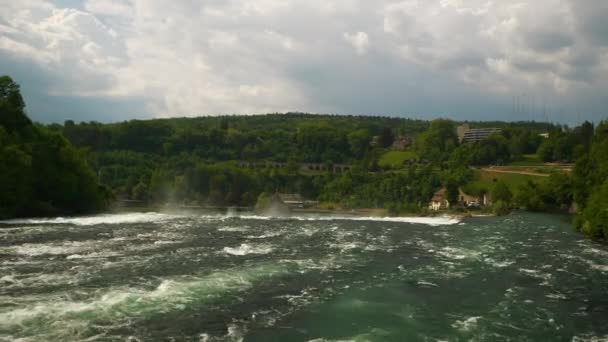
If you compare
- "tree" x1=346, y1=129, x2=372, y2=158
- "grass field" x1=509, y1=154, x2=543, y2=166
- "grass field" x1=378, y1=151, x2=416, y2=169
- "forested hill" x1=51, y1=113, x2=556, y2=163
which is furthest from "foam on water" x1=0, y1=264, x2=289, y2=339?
"tree" x1=346, y1=129, x2=372, y2=158

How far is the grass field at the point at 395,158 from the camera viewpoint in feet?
477

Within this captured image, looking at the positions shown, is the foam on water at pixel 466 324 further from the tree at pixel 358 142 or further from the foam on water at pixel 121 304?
the tree at pixel 358 142

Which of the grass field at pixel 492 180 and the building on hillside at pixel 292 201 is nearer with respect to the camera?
the grass field at pixel 492 180

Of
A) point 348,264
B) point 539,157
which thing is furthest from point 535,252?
point 539,157

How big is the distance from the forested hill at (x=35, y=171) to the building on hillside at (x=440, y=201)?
62.3m

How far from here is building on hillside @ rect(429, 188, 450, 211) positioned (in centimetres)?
9781

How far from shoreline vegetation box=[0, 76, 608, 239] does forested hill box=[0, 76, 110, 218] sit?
14 cm

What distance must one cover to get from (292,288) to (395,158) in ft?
443

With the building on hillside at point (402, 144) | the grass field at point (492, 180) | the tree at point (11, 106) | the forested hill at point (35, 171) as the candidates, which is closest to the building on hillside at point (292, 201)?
the grass field at point (492, 180)

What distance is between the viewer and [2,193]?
5300 centimetres

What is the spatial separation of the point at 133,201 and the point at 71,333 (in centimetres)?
10962

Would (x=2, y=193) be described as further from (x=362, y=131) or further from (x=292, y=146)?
(x=362, y=131)

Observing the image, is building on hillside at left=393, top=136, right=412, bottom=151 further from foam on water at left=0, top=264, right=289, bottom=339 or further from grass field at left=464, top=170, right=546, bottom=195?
foam on water at left=0, top=264, right=289, bottom=339

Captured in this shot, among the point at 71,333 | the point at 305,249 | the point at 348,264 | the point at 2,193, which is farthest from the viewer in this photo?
the point at 2,193
